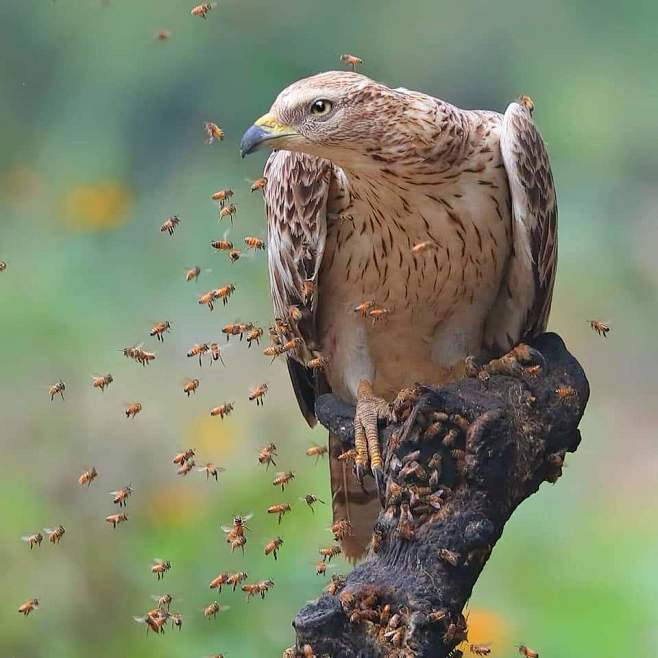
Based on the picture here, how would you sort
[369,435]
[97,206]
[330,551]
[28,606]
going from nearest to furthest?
[369,435]
[330,551]
[28,606]
[97,206]

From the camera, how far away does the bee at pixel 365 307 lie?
112 inches

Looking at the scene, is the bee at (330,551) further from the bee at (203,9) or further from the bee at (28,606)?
the bee at (203,9)

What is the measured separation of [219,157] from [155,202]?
10.8 inches

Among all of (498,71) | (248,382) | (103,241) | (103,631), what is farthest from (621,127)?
(103,631)

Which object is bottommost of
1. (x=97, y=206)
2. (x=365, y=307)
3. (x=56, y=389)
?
(x=56, y=389)

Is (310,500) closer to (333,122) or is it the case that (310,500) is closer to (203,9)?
(333,122)

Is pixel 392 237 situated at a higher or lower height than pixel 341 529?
higher

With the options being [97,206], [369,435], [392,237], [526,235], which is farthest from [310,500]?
[97,206]

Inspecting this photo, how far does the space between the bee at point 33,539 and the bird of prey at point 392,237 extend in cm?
94

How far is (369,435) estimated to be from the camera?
277 centimetres

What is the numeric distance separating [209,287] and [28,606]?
1189 mm

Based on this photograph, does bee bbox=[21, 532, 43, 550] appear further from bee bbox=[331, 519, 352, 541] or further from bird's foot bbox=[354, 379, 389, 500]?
bird's foot bbox=[354, 379, 389, 500]

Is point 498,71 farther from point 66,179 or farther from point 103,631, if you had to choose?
point 103,631

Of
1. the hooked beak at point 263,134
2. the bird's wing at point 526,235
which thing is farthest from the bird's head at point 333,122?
the bird's wing at point 526,235
